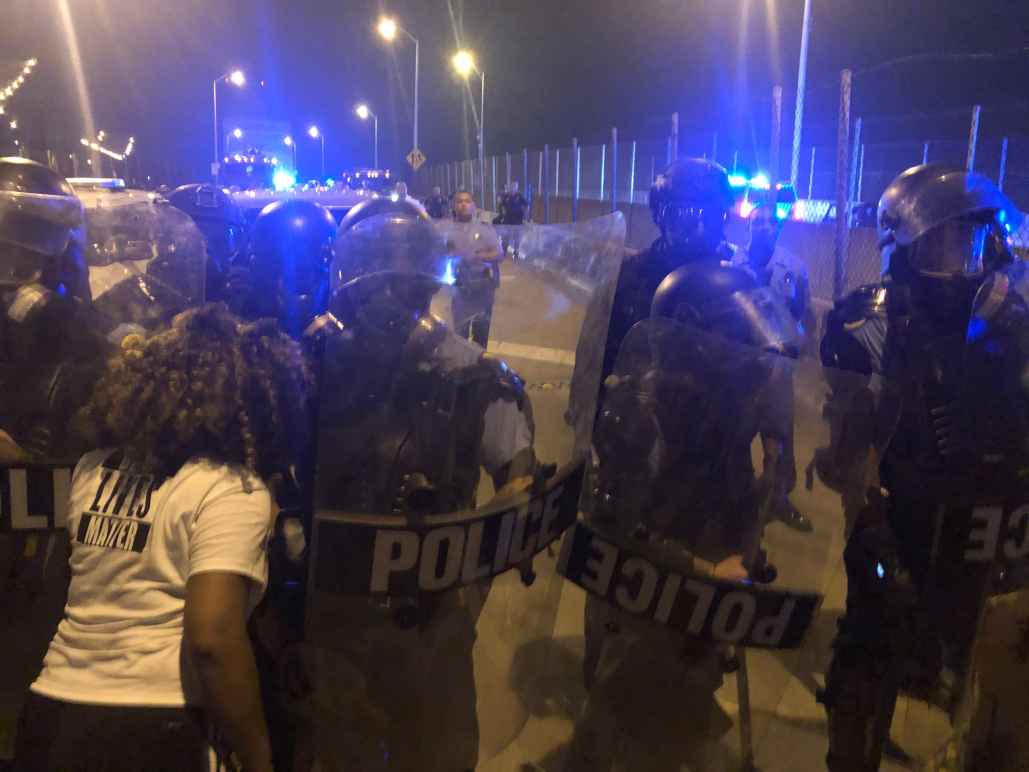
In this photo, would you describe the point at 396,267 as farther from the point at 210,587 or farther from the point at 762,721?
the point at 762,721

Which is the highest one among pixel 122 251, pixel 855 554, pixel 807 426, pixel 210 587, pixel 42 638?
pixel 122 251

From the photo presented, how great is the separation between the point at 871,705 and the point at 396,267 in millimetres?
1971

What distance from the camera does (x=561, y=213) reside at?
2366 centimetres

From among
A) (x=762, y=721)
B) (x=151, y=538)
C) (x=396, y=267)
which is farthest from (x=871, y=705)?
(x=151, y=538)

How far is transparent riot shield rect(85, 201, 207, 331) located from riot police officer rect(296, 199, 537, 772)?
69.3 inches

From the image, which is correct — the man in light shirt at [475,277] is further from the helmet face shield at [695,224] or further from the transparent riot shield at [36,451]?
the transparent riot shield at [36,451]

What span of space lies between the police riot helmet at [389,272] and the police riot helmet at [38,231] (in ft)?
3.52

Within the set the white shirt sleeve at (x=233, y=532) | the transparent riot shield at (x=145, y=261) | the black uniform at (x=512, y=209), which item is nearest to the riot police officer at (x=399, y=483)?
the white shirt sleeve at (x=233, y=532)

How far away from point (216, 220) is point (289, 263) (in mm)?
2364

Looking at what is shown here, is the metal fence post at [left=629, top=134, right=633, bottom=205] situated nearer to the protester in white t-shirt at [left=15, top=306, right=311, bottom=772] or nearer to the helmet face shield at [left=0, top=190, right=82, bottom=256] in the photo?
the helmet face shield at [left=0, top=190, right=82, bottom=256]

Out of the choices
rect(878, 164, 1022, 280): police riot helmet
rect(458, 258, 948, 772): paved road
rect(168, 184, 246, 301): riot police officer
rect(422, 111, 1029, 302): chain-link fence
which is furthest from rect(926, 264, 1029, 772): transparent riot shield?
rect(168, 184, 246, 301): riot police officer

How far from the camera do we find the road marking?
228 cm

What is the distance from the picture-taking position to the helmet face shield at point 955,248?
9.69 feet

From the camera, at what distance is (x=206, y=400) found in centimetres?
195
